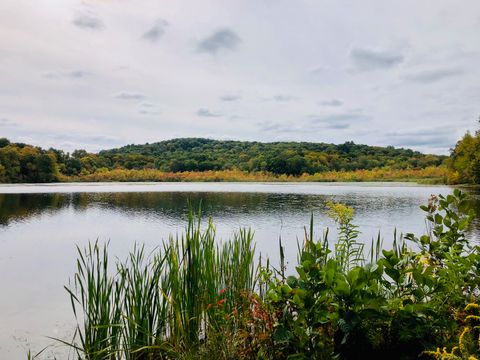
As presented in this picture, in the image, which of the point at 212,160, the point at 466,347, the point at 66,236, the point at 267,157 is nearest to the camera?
the point at 466,347

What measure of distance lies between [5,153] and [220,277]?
6000cm

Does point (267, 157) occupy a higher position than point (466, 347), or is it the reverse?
point (267, 157)

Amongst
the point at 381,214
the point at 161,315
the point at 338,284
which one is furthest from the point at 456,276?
the point at 381,214

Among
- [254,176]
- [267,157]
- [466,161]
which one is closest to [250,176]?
[254,176]

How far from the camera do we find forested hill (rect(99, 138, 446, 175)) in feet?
197

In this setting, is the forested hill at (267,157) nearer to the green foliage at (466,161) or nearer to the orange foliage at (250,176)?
the orange foliage at (250,176)

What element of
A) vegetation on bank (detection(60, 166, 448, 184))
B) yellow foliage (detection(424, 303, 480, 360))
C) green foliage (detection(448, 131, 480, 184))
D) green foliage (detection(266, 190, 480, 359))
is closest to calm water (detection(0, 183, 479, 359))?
green foliage (detection(266, 190, 480, 359))

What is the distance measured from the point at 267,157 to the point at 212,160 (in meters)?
9.74

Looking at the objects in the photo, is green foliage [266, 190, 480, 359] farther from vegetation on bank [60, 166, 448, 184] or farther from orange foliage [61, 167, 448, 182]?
orange foliage [61, 167, 448, 182]

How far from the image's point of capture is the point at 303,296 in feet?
6.05

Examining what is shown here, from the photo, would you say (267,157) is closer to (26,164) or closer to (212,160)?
(212,160)

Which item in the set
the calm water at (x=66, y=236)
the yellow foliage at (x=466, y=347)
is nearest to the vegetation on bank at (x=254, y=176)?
the calm water at (x=66, y=236)

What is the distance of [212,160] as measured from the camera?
2665 inches

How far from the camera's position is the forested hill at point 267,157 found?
60.1 meters
